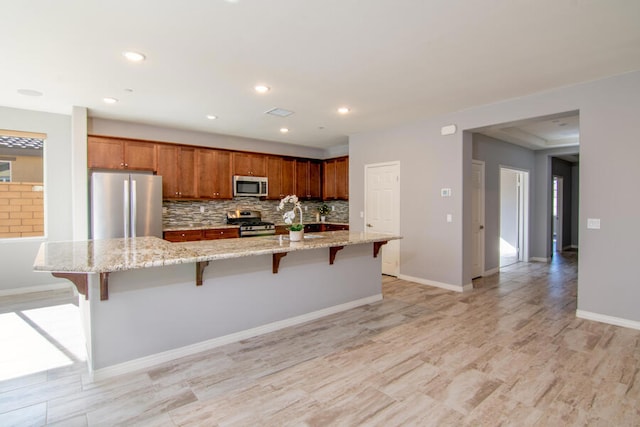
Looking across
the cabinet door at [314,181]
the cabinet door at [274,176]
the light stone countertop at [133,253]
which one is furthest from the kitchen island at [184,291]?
the cabinet door at [314,181]

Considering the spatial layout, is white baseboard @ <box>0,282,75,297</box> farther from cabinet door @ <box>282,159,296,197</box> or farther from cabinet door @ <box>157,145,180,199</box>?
cabinet door @ <box>282,159,296,197</box>

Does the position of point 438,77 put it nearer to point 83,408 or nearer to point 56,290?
point 83,408

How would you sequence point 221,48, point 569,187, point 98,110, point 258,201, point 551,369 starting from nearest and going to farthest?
point 551,369 → point 221,48 → point 98,110 → point 258,201 → point 569,187

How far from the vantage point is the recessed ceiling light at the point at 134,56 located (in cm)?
285

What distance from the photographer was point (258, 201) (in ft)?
22.1

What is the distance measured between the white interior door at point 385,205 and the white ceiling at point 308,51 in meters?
1.45

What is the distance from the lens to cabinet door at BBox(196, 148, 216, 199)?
19.0 feet

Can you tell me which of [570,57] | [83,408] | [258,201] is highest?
[570,57]

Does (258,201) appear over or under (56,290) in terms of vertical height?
over

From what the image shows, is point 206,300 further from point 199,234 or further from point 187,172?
point 187,172

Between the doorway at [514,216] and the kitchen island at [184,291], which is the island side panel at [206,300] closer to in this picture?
the kitchen island at [184,291]

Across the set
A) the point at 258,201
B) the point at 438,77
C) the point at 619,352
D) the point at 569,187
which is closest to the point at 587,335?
the point at 619,352

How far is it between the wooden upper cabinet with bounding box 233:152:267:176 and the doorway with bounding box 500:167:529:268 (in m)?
5.20

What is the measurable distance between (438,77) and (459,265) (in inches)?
105
